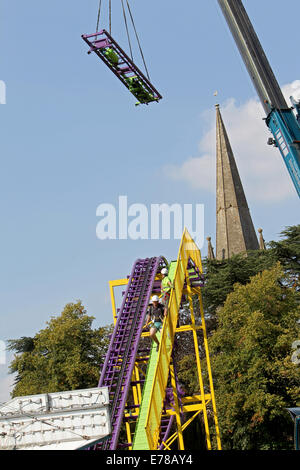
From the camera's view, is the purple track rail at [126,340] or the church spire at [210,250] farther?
the church spire at [210,250]

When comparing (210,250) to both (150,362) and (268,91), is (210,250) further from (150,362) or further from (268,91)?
(268,91)

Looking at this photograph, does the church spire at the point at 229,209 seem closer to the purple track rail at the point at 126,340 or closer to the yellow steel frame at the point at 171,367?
the purple track rail at the point at 126,340

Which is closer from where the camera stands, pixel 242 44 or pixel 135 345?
pixel 242 44

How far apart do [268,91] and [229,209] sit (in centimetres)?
6216

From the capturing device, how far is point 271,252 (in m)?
44.5

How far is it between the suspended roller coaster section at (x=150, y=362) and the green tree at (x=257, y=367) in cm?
918

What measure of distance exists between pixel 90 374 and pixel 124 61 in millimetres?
24539

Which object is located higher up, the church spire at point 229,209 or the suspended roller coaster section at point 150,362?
the church spire at point 229,209

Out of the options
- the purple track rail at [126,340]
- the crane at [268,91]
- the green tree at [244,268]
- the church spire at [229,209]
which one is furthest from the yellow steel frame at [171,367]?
the church spire at [229,209]

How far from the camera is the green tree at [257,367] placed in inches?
1268

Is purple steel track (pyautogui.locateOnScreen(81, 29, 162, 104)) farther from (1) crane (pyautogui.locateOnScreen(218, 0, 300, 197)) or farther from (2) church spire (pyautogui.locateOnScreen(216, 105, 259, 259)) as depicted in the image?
(2) church spire (pyautogui.locateOnScreen(216, 105, 259, 259))
